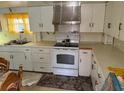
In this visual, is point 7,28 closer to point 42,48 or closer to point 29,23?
point 29,23

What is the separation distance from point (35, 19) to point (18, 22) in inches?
32.7

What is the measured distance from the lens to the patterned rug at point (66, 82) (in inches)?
125

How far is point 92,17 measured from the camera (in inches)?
150

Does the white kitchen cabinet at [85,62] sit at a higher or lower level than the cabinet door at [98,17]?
lower

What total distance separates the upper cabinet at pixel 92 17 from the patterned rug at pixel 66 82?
4.62 ft

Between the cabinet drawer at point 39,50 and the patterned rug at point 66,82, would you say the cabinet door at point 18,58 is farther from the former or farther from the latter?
the patterned rug at point 66,82

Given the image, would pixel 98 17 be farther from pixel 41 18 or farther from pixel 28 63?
pixel 28 63

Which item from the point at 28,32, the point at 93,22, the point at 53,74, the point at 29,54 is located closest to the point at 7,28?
the point at 28,32

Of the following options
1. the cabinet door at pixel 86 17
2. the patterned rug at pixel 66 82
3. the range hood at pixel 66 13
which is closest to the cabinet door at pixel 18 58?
the patterned rug at pixel 66 82

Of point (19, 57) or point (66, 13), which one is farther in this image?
point (19, 57)

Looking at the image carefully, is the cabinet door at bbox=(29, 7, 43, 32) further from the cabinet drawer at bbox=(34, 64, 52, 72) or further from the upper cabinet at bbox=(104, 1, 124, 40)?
the upper cabinet at bbox=(104, 1, 124, 40)

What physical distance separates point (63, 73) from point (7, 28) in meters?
2.47

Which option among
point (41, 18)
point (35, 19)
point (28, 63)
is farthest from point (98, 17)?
point (28, 63)

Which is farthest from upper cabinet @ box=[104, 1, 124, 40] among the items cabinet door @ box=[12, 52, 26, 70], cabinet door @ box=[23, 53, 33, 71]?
cabinet door @ box=[12, 52, 26, 70]
